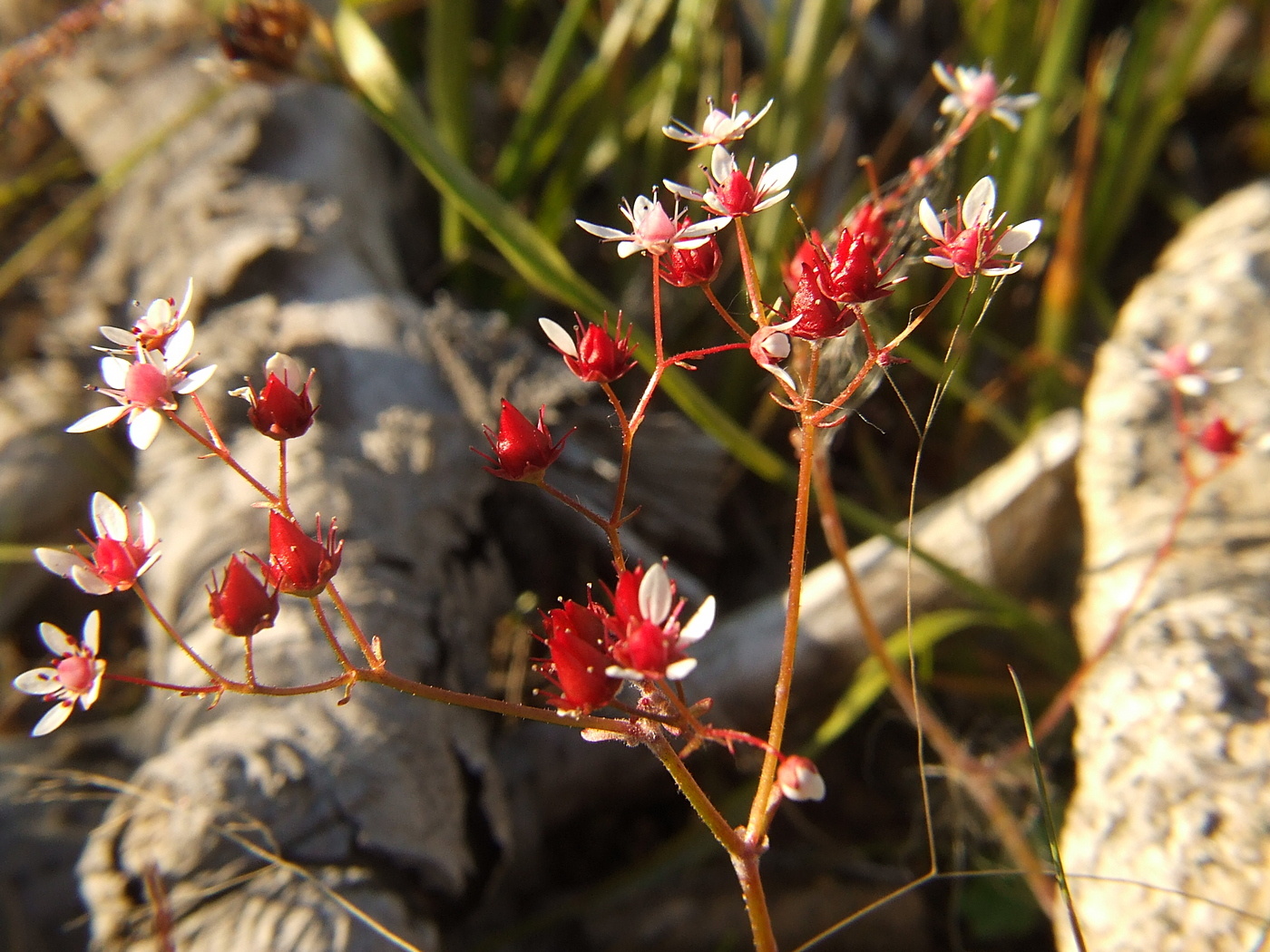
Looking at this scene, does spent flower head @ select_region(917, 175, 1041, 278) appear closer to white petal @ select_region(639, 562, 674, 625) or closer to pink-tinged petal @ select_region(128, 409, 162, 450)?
white petal @ select_region(639, 562, 674, 625)

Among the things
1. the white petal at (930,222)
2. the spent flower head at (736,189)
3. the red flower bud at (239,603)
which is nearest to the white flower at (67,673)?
the red flower bud at (239,603)

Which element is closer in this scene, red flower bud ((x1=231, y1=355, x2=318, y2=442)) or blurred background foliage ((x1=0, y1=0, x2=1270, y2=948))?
red flower bud ((x1=231, y1=355, x2=318, y2=442))

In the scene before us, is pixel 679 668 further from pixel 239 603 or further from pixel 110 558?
pixel 110 558

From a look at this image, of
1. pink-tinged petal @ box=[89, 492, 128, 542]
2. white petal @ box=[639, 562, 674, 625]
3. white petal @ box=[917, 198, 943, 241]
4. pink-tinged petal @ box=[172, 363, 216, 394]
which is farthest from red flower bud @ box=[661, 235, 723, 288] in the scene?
pink-tinged petal @ box=[89, 492, 128, 542]

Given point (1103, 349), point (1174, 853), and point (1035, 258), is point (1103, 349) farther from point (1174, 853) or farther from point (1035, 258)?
point (1174, 853)

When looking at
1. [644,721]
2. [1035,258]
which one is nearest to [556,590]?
[644,721]

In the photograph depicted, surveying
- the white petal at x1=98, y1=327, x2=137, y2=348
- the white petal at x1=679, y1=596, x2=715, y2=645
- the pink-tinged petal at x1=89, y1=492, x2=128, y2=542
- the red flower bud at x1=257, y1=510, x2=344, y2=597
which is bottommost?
the pink-tinged petal at x1=89, y1=492, x2=128, y2=542

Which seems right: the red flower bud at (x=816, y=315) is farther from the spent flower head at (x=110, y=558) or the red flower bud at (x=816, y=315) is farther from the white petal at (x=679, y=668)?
the spent flower head at (x=110, y=558)

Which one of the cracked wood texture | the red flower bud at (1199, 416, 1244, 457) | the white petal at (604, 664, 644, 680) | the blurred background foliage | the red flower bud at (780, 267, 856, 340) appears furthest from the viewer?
the blurred background foliage
